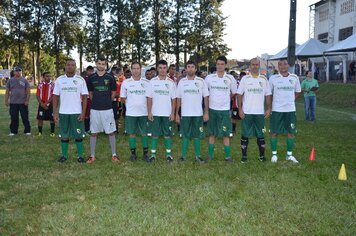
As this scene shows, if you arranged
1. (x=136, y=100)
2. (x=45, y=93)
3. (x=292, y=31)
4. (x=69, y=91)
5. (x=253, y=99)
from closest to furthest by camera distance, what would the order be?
(x=253, y=99), (x=69, y=91), (x=136, y=100), (x=45, y=93), (x=292, y=31)

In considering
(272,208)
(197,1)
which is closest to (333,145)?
(272,208)

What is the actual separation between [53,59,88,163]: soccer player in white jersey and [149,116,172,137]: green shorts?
1437mm

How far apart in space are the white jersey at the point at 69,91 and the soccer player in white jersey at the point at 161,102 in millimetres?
1378

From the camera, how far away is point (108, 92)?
806 centimetres

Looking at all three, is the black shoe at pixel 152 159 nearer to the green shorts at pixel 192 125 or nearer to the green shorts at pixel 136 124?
the green shorts at pixel 136 124

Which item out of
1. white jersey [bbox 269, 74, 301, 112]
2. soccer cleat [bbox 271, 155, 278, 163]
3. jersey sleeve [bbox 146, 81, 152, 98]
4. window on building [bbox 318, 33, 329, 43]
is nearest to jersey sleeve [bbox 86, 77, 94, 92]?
jersey sleeve [bbox 146, 81, 152, 98]

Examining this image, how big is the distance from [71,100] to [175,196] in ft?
10.9

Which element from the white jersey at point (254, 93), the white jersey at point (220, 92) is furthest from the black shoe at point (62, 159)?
the white jersey at point (254, 93)

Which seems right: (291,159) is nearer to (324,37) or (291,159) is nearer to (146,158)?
(146,158)

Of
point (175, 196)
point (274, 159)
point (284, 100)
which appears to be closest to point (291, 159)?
point (274, 159)

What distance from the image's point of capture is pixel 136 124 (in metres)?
8.36

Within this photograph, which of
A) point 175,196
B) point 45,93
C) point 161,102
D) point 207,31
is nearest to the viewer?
A: point 175,196

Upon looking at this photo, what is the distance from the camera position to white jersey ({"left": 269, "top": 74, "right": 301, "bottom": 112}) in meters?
8.02

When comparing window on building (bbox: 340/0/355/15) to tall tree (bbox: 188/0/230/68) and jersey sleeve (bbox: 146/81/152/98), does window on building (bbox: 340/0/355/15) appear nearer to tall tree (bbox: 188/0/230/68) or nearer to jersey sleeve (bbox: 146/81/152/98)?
tall tree (bbox: 188/0/230/68)
